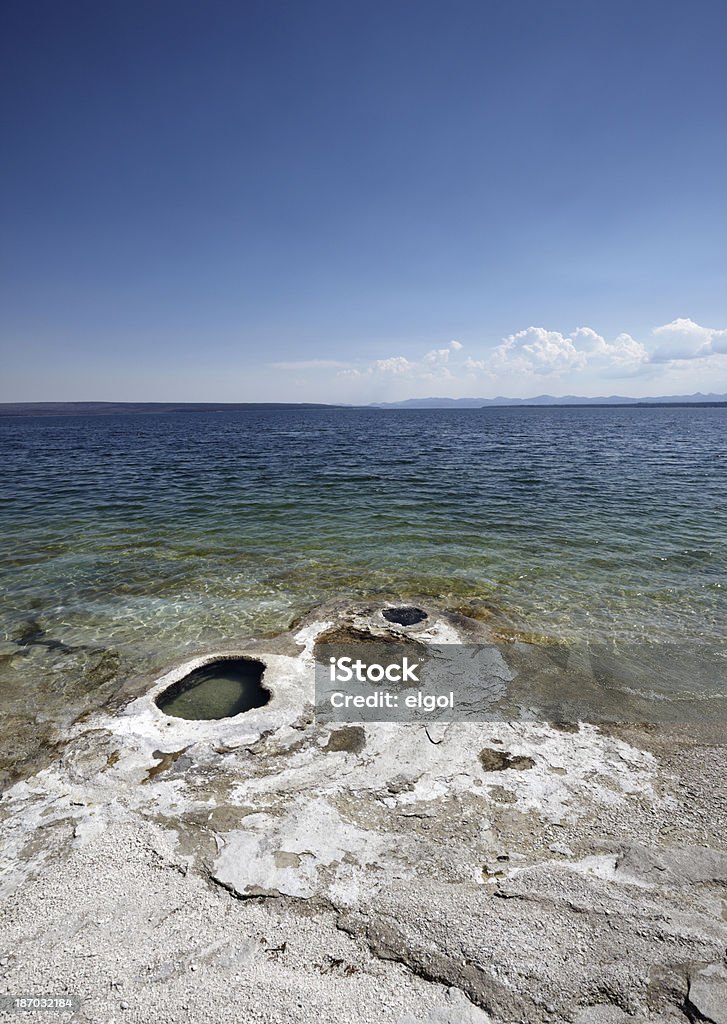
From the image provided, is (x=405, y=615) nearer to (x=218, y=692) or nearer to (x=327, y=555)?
(x=218, y=692)

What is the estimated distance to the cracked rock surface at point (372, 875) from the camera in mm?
3885

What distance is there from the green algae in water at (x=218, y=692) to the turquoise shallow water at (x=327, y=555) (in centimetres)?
128

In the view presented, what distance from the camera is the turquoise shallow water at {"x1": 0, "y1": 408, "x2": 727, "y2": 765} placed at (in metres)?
11.3

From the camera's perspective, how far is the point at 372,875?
491 cm

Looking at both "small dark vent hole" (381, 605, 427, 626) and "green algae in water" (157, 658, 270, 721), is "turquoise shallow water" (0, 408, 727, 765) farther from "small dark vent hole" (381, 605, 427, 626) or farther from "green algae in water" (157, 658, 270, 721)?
"green algae in water" (157, 658, 270, 721)

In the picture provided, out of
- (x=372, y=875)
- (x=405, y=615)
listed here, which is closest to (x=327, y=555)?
(x=405, y=615)

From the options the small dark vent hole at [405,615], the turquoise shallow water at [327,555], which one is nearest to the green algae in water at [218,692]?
the turquoise shallow water at [327,555]

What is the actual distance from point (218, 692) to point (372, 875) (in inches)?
195

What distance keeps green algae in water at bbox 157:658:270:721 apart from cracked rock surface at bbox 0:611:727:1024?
2.51 feet

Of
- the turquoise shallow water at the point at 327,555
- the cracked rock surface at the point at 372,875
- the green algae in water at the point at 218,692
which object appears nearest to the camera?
the cracked rock surface at the point at 372,875

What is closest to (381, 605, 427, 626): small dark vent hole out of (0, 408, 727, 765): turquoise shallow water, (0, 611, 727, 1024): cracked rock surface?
(0, 408, 727, 765): turquoise shallow water

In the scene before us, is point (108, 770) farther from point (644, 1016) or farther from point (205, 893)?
point (644, 1016)

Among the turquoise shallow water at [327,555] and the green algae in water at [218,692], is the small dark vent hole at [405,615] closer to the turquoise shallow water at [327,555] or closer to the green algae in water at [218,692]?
the turquoise shallow water at [327,555]

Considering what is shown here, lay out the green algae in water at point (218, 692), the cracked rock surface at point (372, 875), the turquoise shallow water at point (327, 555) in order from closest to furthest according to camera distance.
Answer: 1. the cracked rock surface at point (372, 875)
2. the green algae in water at point (218, 692)
3. the turquoise shallow water at point (327, 555)
